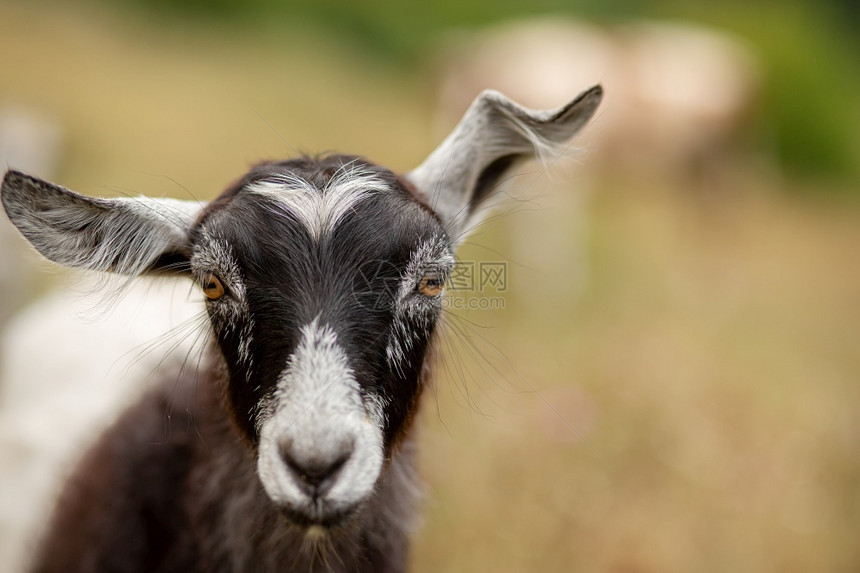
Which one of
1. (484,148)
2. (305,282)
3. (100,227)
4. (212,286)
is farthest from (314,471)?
(484,148)

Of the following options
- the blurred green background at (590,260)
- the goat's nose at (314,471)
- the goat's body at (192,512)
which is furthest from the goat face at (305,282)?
the blurred green background at (590,260)

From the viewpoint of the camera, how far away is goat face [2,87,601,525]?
2096 mm

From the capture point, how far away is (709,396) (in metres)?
6.48

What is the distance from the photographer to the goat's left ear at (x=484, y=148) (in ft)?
9.08

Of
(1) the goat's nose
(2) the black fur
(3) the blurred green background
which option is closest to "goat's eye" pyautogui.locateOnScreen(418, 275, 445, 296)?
(2) the black fur

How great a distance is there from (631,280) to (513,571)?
5727mm

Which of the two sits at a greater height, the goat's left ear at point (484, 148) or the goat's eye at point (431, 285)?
the goat's left ear at point (484, 148)

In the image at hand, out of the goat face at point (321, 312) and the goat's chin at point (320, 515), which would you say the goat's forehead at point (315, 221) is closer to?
the goat face at point (321, 312)

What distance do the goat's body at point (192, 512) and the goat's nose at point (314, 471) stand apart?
0.58m

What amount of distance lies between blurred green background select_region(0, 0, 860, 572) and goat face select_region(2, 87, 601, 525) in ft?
A: 2.04

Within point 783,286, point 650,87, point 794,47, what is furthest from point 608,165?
point 794,47

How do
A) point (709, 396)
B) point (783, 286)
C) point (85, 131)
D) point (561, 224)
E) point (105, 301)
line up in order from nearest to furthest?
point (105, 301) < point (709, 396) < point (561, 224) < point (783, 286) < point (85, 131)

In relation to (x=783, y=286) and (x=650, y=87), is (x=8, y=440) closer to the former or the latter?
(x=650, y=87)

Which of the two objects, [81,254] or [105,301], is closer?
[81,254]
